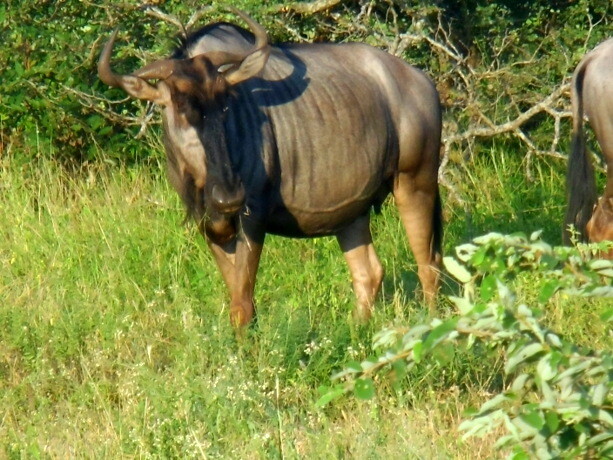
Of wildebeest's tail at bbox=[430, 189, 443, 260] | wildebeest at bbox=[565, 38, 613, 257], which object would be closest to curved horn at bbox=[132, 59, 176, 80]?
wildebeest's tail at bbox=[430, 189, 443, 260]

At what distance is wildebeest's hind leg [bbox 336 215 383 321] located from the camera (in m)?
6.18

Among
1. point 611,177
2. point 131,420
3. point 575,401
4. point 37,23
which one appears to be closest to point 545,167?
point 611,177

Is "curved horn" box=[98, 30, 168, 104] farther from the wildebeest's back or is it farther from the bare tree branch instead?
the bare tree branch

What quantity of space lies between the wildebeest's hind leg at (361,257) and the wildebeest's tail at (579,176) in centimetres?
114

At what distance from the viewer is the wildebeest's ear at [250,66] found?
5258 mm

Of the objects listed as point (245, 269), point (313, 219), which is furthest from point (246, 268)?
point (313, 219)

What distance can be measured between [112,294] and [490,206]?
2900 mm

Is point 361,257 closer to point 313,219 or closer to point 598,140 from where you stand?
point 313,219

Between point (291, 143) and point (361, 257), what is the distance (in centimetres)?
92

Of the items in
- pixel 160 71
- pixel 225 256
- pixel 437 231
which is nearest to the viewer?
pixel 160 71

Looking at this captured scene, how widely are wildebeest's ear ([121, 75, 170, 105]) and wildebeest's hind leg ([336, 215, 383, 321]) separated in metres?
1.41

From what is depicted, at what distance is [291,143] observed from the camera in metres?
5.60

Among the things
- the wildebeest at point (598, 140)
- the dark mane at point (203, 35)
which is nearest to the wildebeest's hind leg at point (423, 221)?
the wildebeest at point (598, 140)

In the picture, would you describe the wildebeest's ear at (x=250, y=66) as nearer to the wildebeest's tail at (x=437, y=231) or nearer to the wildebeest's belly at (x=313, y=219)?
the wildebeest's belly at (x=313, y=219)
